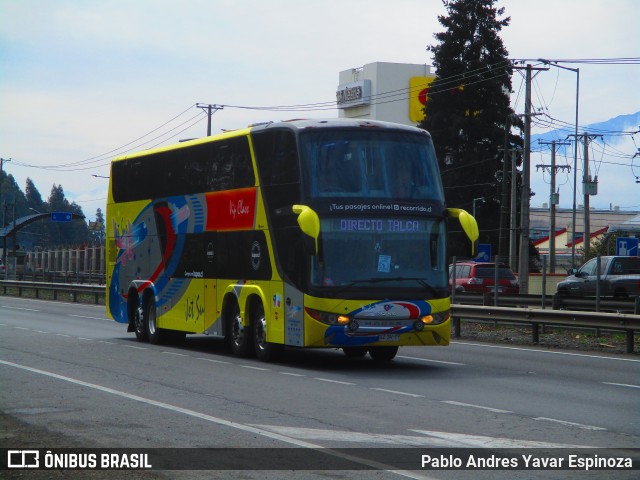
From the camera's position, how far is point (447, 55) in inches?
2953

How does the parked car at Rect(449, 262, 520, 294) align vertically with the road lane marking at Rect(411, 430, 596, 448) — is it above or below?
above

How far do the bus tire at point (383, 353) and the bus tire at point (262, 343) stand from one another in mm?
1753

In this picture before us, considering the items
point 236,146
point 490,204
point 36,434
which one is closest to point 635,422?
point 36,434

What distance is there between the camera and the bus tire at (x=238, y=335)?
19.4 m

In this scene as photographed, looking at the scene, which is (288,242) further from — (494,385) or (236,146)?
(494,385)

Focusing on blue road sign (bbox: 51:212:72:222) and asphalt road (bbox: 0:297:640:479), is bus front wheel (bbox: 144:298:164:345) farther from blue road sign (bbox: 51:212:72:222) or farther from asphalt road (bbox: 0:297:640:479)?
blue road sign (bbox: 51:212:72:222)

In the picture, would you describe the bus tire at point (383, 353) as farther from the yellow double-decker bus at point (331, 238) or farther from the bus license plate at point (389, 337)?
the bus license plate at point (389, 337)

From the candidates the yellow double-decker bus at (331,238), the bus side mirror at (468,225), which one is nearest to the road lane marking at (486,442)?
the yellow double-decker bus at (331,238)

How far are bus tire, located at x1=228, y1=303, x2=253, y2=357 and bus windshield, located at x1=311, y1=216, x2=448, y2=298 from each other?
9.02ft

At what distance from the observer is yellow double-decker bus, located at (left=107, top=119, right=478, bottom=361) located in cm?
1716

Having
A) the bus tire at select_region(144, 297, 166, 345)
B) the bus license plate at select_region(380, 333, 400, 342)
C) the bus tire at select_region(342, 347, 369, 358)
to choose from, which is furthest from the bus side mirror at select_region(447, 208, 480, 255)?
the bus tire at select_region(144, 297, 166, 345)

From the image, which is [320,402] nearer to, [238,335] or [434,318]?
[434,318]

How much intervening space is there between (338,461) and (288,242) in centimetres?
900

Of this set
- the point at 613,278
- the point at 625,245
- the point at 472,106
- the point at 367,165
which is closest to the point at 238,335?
the point at 367,165
